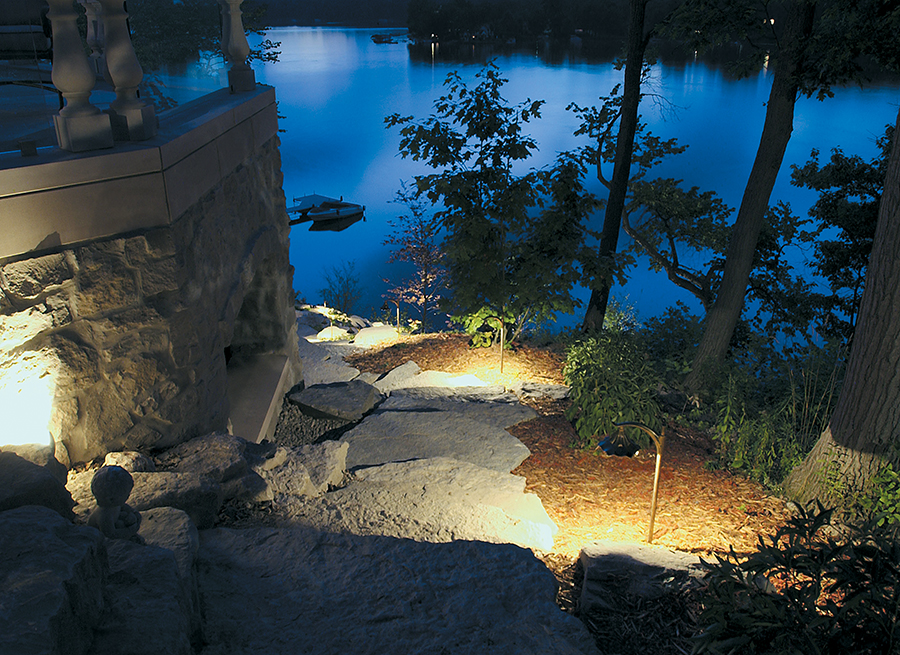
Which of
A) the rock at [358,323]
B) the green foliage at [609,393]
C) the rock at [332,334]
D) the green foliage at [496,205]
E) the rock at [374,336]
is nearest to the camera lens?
the green foliage at [609,393]

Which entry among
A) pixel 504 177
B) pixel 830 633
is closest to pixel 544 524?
pixel 830 633

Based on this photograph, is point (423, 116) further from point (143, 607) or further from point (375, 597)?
point (143, 607)

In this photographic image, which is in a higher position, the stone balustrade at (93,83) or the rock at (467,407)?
the stone balustrade at (93,83)

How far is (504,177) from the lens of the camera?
738cm

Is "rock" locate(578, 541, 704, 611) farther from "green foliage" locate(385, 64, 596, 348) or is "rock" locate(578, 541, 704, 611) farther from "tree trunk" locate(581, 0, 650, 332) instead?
"tree trunk" locate(581, 0, 650, 332)

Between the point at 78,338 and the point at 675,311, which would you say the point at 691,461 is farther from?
the point at 675,311

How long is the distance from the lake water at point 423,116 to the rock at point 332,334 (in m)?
15.4

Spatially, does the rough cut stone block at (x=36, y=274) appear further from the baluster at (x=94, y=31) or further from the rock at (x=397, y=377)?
the rock at (x=397, y=377)

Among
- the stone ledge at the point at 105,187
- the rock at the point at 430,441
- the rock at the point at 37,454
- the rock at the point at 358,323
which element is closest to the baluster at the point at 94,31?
the stone ledge at the point at 105,187

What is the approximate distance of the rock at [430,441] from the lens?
521cm

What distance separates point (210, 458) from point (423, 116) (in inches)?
1365

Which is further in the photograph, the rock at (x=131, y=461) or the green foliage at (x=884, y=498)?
the green foliage at (x=884, y=498)

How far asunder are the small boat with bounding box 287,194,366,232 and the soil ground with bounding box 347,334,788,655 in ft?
79.2

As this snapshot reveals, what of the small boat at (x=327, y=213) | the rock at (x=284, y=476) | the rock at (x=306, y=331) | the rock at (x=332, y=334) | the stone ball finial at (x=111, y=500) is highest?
the stone ball finial at (x=111, y=500)
